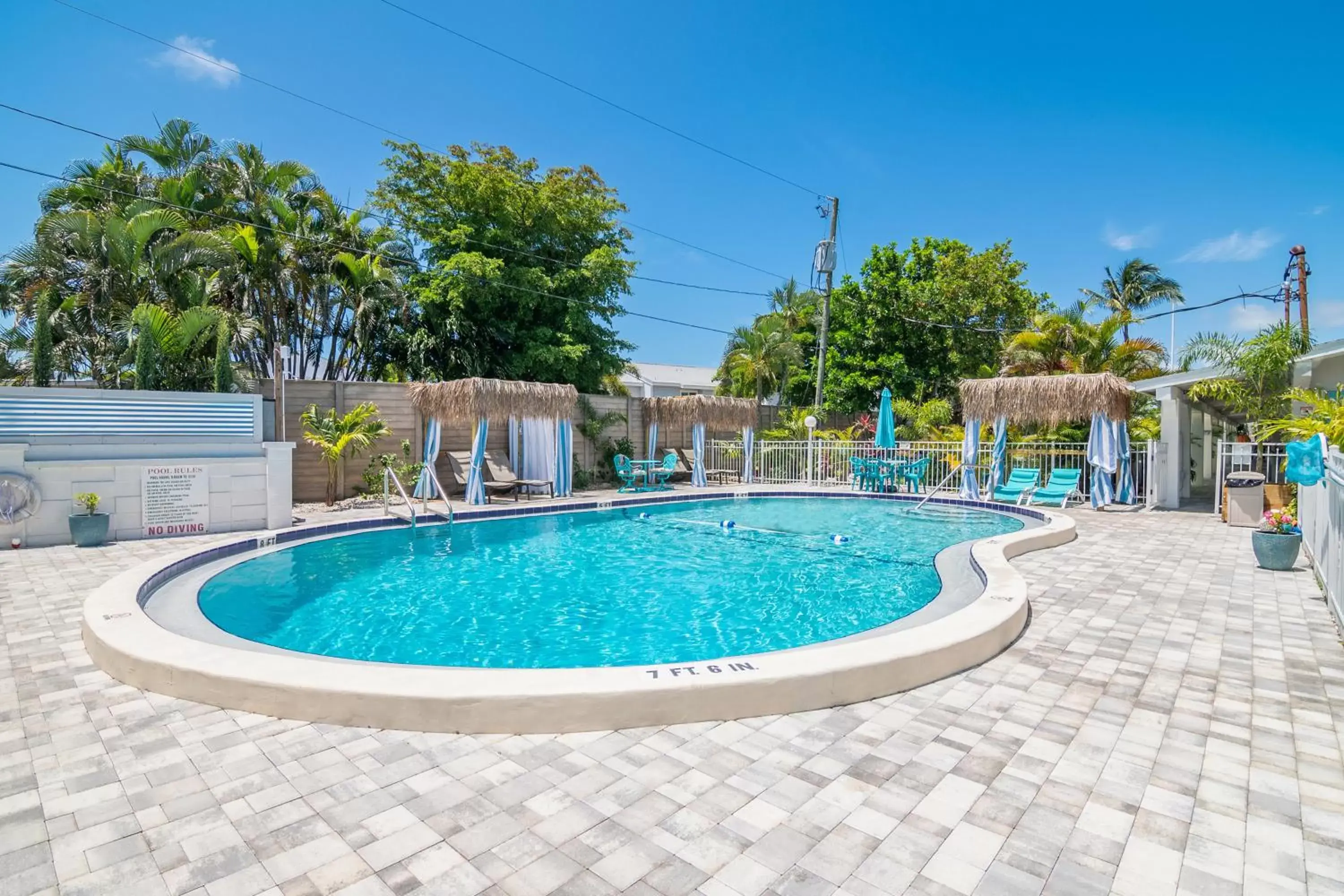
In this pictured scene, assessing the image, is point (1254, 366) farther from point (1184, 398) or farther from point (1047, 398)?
point (1047, 398)

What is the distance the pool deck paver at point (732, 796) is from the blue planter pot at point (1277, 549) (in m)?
3.56

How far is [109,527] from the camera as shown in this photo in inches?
339

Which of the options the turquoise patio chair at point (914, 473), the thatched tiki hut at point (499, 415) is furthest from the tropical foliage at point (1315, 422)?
the thatched tiki hut at point (499, 415)

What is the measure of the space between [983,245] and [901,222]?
2.77 m

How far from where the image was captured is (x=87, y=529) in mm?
8289

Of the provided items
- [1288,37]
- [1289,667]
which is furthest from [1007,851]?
[1288,37]

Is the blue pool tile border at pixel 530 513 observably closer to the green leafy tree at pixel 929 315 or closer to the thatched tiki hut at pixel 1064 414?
the thatched tiki hut at pixel 1064 414

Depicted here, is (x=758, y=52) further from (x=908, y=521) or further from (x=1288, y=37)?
(x=908, y=521)

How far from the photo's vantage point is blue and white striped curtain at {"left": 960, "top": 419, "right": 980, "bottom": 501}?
14641 mm

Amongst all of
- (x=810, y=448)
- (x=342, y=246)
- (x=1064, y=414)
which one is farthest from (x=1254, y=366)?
(x=342, y=246)

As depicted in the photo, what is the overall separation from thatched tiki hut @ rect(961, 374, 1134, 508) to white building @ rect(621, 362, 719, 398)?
66.8ft

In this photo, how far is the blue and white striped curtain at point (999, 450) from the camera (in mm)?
14352

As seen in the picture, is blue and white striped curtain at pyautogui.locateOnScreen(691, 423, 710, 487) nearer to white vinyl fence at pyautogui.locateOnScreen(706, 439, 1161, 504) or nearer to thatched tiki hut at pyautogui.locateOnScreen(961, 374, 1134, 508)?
white vinyl fence at pyautogui.locateOnScreen(706, 439, 1161, 504)

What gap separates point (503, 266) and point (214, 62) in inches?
384
